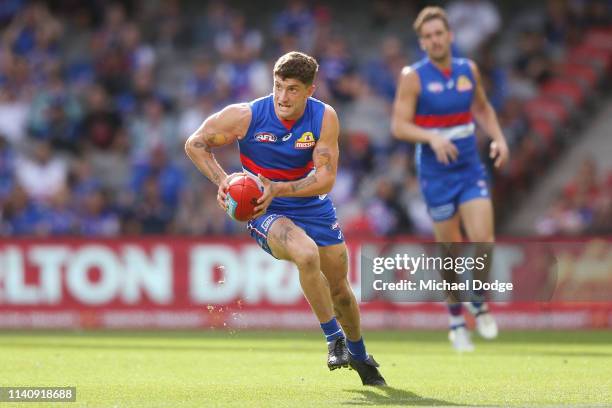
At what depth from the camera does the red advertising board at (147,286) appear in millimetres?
15820

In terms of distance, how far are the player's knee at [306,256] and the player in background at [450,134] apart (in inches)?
136

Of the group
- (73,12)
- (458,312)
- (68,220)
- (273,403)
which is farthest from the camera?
(73,12)

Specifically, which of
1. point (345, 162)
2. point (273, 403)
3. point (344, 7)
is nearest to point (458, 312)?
point (273, 403)

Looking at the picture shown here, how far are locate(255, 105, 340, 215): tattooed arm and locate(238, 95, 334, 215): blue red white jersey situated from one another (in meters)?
0.08

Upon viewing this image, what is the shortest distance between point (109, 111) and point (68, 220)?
2612mm

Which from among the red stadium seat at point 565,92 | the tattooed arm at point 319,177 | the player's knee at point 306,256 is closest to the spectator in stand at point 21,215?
the red stadium seat at point 565,92

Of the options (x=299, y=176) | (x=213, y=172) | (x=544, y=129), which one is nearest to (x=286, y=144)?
(x=299, y=176)

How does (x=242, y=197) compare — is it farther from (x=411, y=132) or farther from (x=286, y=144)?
(x=411, y=132)

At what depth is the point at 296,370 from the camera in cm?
1022

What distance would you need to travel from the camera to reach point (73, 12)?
21938mm

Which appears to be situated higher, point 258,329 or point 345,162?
point 345,162

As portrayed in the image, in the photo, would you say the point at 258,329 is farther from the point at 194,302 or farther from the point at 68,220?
the point at 68,220

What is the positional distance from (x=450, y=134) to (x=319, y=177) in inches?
138

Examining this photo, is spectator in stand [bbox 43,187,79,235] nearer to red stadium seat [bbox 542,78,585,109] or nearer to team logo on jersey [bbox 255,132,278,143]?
red stadium seat [bbox 542,78,585,109]
